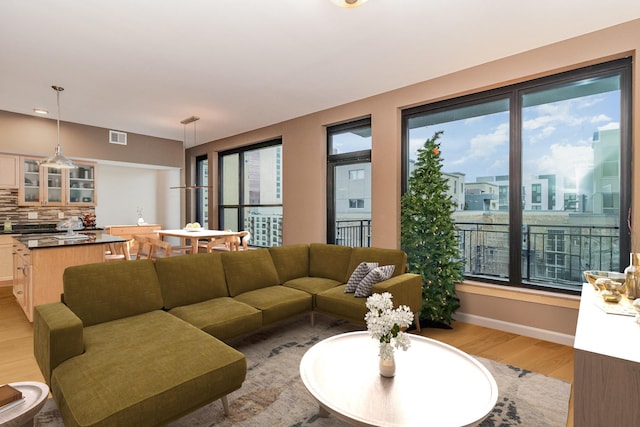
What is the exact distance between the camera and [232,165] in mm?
7184

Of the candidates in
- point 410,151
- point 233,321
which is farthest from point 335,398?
point 410,151

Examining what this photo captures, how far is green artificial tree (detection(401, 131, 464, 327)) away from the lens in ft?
11.7

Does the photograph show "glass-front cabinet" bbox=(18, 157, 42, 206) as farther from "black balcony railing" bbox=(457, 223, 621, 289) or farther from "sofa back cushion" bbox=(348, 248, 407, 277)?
"black balcony railing" bbox=(457, 223, 621, 289)

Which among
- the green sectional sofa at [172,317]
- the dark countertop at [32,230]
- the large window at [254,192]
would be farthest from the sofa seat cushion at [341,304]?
the dark countertop at [32,230]

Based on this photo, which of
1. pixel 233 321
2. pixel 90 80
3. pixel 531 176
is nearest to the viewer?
pixel 233 321

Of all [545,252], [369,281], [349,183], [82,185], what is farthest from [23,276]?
[545,252]

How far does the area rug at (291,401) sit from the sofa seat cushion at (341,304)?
0.47m

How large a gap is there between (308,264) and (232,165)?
3837 millimetres

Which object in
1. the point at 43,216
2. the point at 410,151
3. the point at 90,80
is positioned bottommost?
the point at 43,216

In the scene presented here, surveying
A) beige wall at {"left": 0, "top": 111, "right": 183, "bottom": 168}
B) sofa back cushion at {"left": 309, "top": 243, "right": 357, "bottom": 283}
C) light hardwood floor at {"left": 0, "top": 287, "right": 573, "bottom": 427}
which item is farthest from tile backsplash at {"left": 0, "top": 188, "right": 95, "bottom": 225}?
sofa back cushion at {"left": 309, "top": 243, "right": 357, "bottom": 283}

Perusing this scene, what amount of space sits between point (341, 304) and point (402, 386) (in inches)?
59.0

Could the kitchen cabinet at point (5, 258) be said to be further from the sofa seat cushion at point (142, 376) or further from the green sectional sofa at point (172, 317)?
the sofa seat cushion at point (142, 376)

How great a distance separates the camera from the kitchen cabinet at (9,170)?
5359 mm

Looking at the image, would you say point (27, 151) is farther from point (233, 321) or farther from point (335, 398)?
point (335, 398)
